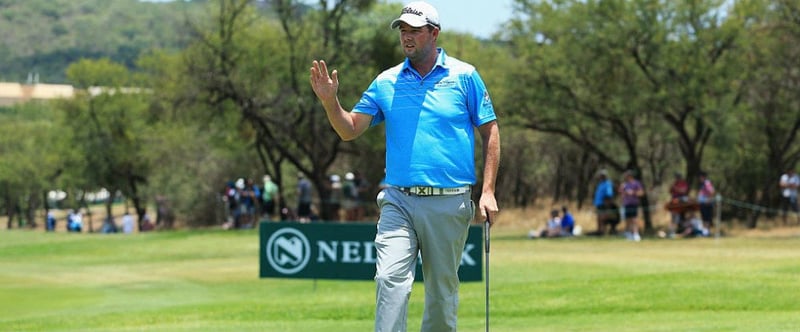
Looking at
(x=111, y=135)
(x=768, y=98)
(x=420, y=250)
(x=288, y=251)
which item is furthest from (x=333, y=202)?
(x=420, y=250)

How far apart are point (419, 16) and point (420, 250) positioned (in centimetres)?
138

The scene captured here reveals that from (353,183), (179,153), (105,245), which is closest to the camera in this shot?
(105,245)

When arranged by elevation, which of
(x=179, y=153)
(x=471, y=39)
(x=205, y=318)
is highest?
(x=471, y=39)

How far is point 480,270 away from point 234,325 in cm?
497

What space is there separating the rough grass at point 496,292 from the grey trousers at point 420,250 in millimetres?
3952

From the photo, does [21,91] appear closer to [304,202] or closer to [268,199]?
[268,199]

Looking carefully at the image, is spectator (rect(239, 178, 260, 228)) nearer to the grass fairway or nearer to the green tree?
the grass fairway

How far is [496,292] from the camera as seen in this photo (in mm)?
17500

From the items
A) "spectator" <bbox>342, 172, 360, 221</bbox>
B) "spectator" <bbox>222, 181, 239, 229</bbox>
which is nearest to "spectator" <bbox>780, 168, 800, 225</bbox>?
"spectator" <bbox>342, 172, 360, 221</bbox>

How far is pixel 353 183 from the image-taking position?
4156cm

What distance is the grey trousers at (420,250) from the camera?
7.25 metres

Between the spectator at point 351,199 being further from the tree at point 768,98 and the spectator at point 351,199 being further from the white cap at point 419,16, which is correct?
the white cap at point 419,16

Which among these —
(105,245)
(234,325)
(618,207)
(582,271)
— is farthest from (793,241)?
(234,325)

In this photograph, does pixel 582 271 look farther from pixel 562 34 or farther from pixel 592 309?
pixel 562 34
